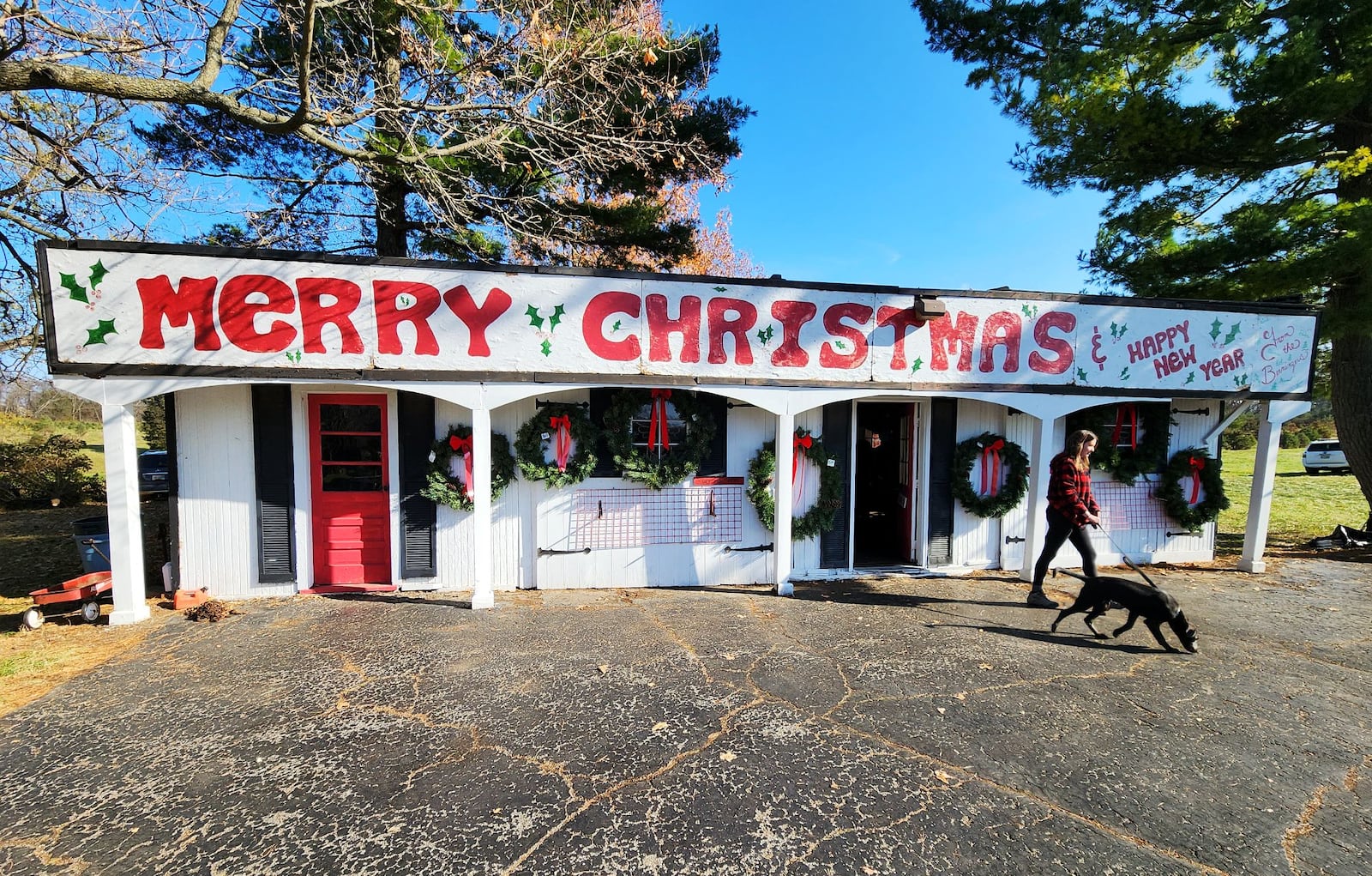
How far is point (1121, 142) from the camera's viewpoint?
8.46m

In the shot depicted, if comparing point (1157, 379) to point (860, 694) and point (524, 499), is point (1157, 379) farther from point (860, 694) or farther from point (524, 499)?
point (524, 499)

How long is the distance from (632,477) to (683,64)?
6.19 m

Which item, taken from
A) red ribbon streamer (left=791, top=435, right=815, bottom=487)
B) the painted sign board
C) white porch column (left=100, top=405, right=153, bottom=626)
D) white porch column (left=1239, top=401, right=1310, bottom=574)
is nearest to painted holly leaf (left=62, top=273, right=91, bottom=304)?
the painted sign board

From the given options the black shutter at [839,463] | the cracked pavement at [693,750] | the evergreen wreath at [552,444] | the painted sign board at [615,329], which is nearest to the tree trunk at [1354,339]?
the painted sign board at [615,329]

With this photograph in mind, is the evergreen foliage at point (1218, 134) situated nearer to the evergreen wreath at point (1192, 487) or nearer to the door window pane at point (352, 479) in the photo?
the evergreen wreath at point (1192, 487)

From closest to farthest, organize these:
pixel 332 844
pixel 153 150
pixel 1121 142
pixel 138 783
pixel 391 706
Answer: pixel 332 844 → pixel 138 783 → pixel 391 706 → pixel 153 150 → pixel 1121 142

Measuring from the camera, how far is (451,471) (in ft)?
21.2

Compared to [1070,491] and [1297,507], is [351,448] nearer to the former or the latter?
[1070,491]

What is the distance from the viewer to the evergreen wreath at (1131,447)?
7.69 metres

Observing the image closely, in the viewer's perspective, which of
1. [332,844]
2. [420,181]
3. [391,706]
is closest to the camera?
[332,844]

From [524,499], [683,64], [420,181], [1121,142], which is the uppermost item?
[683,64]

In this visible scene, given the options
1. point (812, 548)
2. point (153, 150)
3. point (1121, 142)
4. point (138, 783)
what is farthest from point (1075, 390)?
point (153, 150)

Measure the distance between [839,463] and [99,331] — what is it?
26.4 ft

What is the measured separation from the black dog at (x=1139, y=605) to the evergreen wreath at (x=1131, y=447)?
3282 millimetres
